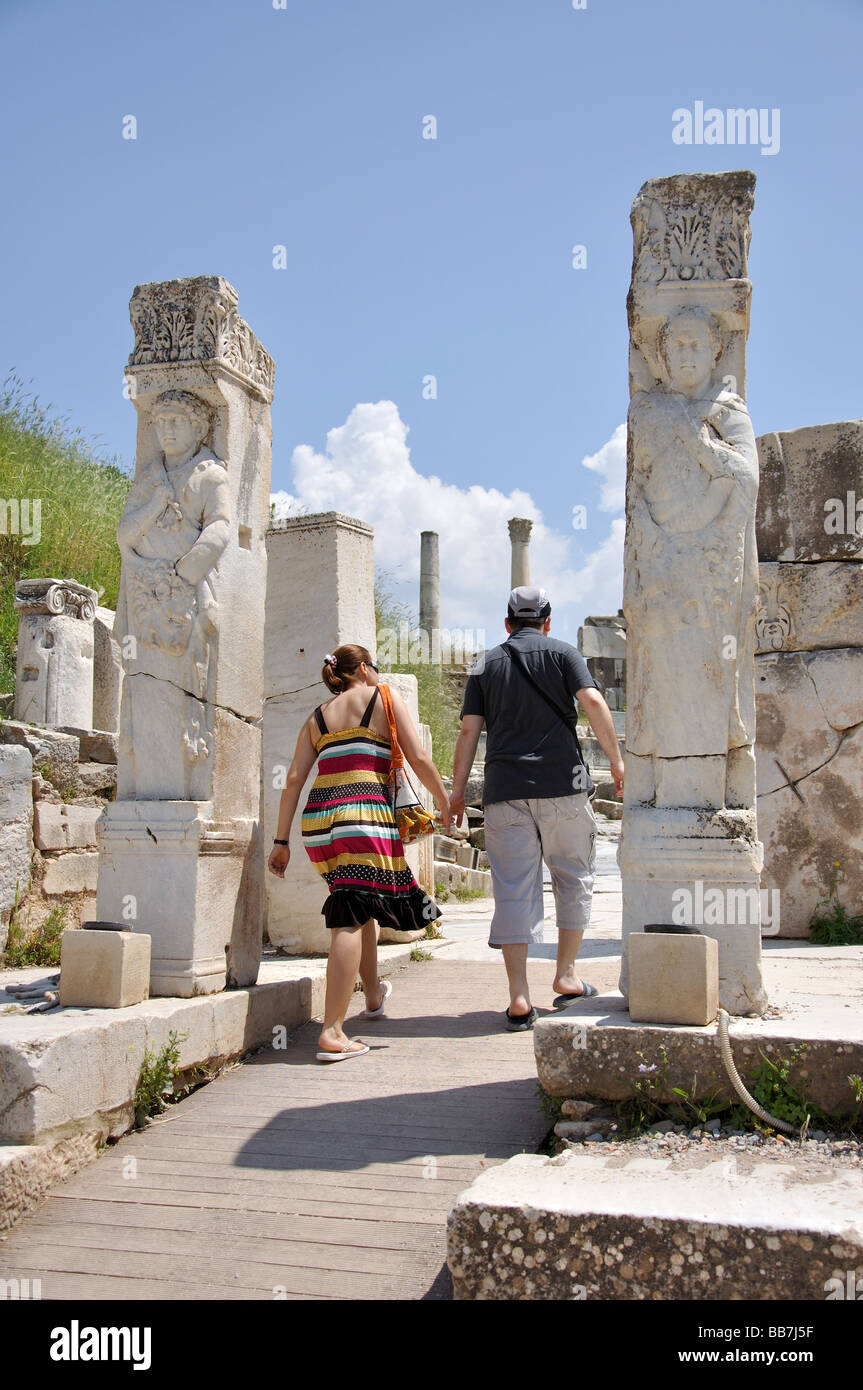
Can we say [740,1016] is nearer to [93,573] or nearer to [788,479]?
[788,479]

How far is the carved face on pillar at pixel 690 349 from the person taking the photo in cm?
404

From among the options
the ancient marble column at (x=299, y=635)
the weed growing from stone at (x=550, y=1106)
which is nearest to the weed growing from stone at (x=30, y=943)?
the ancient marble column at (x=299, y=635)

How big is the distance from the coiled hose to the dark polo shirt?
67.3 inches

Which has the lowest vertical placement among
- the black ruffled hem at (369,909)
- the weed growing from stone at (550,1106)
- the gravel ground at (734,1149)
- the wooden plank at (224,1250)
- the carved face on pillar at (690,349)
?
the wooden plank at (224,1250)

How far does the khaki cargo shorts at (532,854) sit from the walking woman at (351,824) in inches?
11.0

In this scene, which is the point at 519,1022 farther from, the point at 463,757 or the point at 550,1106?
the point at 550,1106

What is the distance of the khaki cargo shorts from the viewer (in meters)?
4.92

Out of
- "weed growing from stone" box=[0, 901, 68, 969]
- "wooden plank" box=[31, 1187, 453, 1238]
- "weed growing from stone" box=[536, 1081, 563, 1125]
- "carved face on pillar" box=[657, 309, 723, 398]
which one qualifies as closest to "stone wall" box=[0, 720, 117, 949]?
"weed growing from stone" box=[0, 901, 68, 969]

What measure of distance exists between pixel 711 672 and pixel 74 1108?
2569 mm

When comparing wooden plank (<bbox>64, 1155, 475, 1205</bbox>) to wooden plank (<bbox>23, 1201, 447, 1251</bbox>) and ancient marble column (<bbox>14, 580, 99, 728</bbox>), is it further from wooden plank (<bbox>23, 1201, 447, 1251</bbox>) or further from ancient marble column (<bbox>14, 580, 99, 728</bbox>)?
ancient marble column (<bbox>14, 580, 99, 728</bbox>)

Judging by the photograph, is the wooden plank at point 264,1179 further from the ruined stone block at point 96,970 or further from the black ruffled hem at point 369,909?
the black ruffled hem at point 369,909

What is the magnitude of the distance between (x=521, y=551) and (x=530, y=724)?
93.9ft

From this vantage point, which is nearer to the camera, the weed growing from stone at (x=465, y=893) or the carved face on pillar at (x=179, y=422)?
the carved face on pillar at (x=179, y=422)

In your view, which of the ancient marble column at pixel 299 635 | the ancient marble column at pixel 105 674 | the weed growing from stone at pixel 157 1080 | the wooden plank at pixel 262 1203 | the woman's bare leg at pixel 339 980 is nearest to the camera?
the wooden plank at pixel 262 1203
